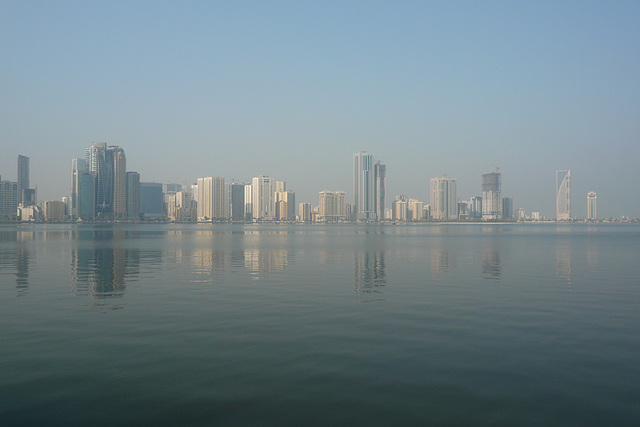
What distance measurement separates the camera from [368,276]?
141ft

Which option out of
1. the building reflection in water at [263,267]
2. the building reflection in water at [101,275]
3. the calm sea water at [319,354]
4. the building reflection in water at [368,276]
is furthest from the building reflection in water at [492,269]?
the building reflection in water at [101,275]

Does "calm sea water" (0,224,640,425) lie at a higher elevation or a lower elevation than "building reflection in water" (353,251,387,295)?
higher

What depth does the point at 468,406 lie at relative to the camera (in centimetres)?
1256

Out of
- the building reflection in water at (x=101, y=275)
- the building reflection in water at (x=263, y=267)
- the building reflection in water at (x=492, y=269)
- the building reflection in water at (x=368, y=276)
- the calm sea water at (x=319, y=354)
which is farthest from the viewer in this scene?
the building reflection in water at (x=263, y=267)

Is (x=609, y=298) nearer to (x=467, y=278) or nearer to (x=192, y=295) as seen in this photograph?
(x=467, y=278)

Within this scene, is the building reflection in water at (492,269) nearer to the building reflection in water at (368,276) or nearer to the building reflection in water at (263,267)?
the building reflection in water at (368,276)

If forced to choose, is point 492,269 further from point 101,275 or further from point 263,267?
point 101,275

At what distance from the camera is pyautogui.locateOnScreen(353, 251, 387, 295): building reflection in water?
3531 centimetres

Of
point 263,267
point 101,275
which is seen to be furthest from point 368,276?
point 101,275

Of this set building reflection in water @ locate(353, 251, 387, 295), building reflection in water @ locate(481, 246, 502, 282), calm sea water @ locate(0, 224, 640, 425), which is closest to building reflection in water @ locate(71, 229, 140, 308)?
calm sea water @ locate(0, 224, 640, 425)

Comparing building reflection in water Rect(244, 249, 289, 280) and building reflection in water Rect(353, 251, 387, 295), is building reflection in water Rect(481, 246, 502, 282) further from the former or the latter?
building reflection in water Rect(244, 249, 289, 280)

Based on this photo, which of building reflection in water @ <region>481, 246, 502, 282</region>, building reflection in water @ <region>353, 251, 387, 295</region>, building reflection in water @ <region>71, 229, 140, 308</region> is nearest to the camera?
building reflection in water @ <region>71, 229, 140, 308</region>

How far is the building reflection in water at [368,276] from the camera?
35.3m

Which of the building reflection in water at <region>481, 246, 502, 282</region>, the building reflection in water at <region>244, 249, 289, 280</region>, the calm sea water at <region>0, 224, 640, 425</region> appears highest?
the calm sea water at <region>0, 224, 640, 425</region>
